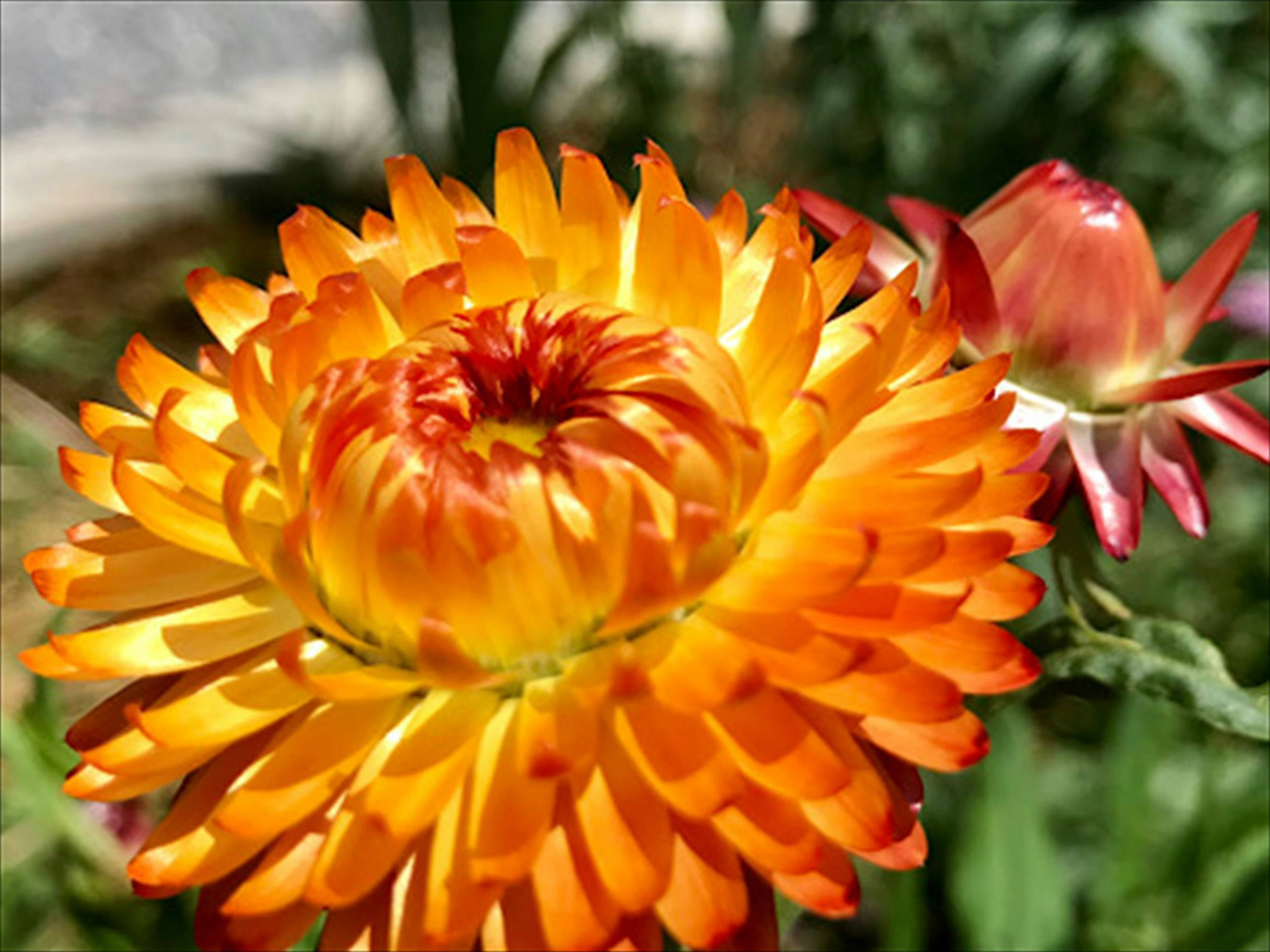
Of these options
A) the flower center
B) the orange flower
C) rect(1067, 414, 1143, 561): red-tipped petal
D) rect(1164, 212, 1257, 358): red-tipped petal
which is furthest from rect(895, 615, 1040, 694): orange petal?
rect(1164, 212, 1257, 358): red-tipped petal

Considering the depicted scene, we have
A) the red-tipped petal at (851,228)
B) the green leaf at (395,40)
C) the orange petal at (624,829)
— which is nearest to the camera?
the orange petal at (624,829)

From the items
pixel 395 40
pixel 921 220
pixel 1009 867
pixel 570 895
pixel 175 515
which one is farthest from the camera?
pixel 395 40

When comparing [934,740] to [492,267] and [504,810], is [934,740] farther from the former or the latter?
[492,267]

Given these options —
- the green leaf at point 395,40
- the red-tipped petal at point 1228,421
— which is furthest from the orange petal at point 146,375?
the green leaf at point 395,40

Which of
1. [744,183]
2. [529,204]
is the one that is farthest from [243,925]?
[744,183]

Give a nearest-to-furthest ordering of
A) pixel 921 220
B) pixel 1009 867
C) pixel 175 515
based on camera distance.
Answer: pixel 175 515
pixel 921 220
pixel 1009 867

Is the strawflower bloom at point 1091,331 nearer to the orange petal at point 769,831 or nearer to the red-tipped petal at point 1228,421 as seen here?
the red-tipped petal at point 1228,421

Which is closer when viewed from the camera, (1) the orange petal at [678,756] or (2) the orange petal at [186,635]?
(1) the orange petal at [678,756]
